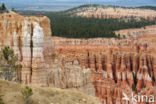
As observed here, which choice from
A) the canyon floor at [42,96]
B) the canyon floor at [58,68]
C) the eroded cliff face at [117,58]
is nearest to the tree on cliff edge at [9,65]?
the canyon floor at [58,68]

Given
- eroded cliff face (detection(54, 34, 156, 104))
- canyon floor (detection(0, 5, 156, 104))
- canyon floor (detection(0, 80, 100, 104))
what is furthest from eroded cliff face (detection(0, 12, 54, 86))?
eroded cliff face (detection(54, 34, 156, 104))

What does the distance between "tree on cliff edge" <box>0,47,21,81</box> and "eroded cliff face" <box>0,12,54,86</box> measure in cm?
69

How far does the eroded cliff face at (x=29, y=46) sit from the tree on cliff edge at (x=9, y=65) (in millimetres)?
693

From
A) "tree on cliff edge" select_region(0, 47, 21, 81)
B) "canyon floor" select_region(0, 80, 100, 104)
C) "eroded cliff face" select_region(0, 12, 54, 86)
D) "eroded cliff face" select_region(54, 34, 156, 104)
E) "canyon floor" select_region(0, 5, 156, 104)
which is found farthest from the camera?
"eroded cliff face" select_region(54, 34, 156, 104)

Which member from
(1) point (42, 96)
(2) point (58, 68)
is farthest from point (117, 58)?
(1) point (42, 96)

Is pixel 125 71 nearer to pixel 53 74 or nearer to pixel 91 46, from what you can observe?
pixel 91 46

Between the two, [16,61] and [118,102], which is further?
[118,102]

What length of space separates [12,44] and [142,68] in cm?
3440

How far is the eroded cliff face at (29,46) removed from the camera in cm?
2522

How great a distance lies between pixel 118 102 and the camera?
41.6m

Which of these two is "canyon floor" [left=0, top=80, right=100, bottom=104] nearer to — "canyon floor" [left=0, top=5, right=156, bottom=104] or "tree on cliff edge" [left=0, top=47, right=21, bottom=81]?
"canyon floor" [left=0, top=5, right=156, bottom=104]

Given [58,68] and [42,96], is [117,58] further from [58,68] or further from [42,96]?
[42,96]

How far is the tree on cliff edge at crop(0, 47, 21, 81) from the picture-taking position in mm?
23766

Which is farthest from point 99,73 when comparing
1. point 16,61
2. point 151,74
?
point 16,61
